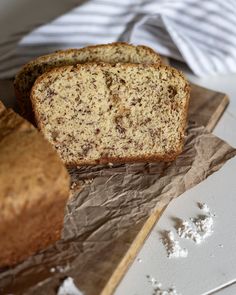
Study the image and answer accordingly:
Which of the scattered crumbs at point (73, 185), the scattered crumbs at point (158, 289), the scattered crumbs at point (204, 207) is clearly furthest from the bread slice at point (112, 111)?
the scattered crumbs at point (158, 289)

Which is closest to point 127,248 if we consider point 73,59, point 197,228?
point 197,228

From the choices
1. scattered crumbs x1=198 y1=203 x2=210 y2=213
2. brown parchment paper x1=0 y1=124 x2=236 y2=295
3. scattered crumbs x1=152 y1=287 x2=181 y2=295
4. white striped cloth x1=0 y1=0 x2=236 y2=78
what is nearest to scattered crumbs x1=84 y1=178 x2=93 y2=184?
brown parchment paper x1=0 y1=124 x2=236 y2=295

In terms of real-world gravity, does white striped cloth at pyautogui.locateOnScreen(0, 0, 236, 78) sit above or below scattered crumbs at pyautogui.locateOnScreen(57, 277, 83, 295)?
above

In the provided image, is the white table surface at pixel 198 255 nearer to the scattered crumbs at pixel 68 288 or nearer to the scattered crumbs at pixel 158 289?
the scattered crumbs at pixel 158 289

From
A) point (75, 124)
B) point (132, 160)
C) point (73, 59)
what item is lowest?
point (132, 160)

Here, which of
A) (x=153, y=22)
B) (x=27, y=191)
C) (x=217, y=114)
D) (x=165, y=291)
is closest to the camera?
(x=27, y=191)

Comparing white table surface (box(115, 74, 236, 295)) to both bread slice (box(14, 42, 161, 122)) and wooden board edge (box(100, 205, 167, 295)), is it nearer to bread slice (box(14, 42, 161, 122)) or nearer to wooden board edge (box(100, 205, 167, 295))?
wooden board edge (box(100, 205, 167, 295))

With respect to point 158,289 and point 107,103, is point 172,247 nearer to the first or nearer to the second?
point 158,289
